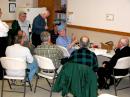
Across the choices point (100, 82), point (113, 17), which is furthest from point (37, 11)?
point (100, 82)

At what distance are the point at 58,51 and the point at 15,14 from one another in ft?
12.3

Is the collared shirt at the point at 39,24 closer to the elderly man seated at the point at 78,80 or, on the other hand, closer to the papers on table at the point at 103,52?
the papers on table at the point at 103,52

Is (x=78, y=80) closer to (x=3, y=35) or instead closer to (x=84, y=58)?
(x=84, y=58)

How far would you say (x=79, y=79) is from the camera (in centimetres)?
417

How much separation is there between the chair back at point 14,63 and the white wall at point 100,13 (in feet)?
9.36

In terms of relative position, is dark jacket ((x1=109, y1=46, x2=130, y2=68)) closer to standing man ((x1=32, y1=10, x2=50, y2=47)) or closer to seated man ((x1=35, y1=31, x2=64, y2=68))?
seated man ((x1=35, y1=31, x2=64, y2=68))

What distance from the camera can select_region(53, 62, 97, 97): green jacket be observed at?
4156 mm

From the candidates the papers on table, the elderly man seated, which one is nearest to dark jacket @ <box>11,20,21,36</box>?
the papers on table

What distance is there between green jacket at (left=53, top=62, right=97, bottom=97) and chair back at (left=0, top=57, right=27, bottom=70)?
803 mm

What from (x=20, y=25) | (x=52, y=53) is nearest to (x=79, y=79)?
(x=52, y=53)

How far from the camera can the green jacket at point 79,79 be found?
4156mm

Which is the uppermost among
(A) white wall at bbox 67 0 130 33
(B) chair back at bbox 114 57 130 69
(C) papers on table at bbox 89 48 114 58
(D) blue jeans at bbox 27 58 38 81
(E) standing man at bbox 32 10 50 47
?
(A) white wall at bbox 67 0 130 33

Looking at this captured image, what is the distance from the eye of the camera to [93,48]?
6.11m

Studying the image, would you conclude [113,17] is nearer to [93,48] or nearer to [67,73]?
[93,48]
